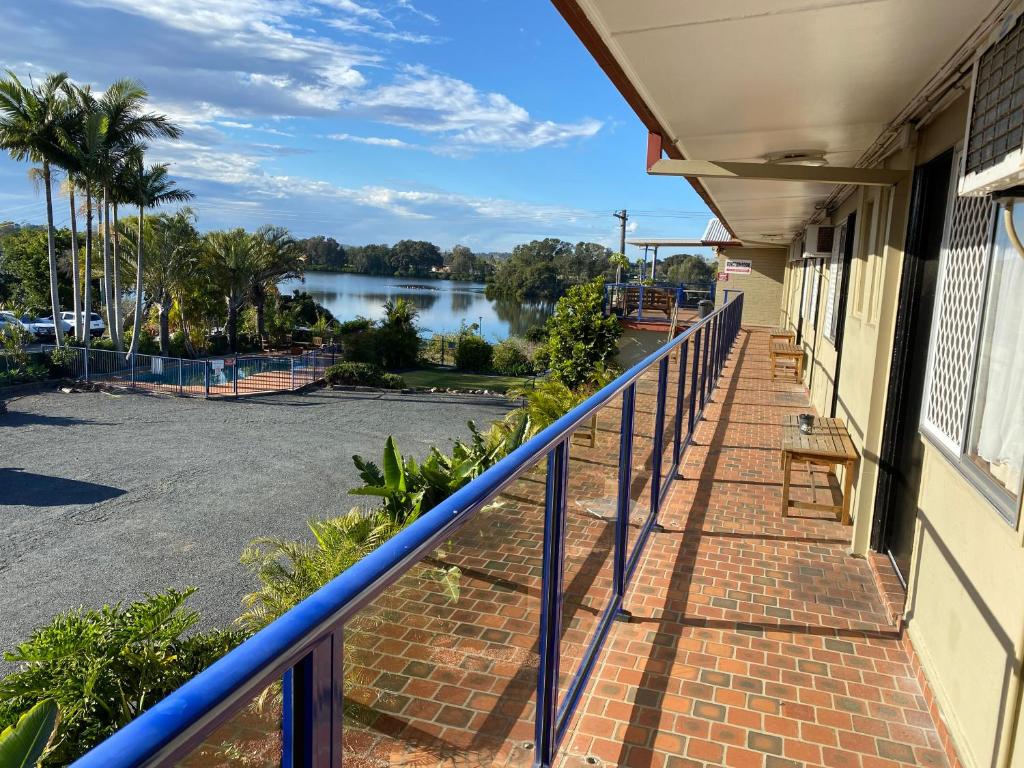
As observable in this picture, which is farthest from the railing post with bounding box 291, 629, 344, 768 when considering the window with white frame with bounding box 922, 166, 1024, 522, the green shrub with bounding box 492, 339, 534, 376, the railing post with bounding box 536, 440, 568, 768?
the green shrub with bounding box 492, 339, 534, 376

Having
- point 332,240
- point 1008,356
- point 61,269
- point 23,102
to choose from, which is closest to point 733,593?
point 1008,356

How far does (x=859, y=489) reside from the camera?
14.2 ft

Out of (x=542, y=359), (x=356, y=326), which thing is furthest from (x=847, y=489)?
(x=356, y=326)

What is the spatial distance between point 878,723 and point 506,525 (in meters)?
1.87

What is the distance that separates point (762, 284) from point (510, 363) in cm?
1469

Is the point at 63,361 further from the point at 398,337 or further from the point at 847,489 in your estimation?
the point at 847,489

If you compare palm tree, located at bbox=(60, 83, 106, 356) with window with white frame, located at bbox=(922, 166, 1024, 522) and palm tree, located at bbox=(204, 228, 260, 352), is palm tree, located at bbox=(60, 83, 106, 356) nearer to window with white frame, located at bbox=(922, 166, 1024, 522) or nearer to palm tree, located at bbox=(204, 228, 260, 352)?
palm tree, located at bbox=(204, 228, 260, 352)

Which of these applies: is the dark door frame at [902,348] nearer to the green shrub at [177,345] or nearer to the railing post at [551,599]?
the railing post at [551,599]

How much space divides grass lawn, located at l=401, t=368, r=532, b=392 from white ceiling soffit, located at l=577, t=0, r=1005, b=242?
81.3 ft

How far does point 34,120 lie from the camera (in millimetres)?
27031

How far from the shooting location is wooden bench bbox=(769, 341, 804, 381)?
11.0 m

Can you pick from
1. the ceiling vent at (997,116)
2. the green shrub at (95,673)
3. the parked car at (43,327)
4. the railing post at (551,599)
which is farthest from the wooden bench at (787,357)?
the parked car at (43,327)

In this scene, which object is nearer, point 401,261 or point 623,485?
point 623,485

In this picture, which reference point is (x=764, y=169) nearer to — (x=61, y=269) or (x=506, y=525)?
(x=506, y=525)
